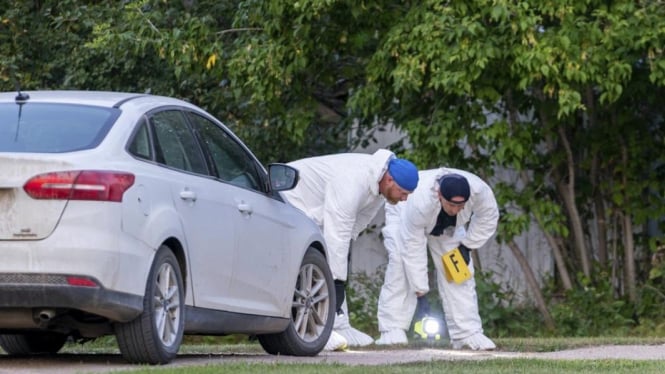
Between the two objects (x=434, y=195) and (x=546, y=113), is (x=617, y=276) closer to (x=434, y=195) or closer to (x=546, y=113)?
(x=546, y=113)

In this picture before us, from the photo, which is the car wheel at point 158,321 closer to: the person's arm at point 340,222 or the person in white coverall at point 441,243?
the person's arm at point 340,222

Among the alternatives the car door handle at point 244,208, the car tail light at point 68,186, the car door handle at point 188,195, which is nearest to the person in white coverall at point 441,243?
the car door handle at point 244,208

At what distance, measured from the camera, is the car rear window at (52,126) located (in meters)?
7.84

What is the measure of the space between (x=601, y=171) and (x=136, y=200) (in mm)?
10508

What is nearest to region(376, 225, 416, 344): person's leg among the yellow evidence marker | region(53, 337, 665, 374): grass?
the yellow evidence marker

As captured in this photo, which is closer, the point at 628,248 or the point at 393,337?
the point at 393,337

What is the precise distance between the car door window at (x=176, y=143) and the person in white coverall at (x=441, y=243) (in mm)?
3353

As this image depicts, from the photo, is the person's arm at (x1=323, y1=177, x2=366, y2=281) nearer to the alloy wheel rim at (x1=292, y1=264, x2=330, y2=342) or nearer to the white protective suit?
the white protective suit

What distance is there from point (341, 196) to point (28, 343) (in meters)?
2.76

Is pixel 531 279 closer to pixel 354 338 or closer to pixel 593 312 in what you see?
pixel 593 312

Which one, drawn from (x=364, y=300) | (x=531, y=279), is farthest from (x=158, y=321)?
(x=531, y=279)

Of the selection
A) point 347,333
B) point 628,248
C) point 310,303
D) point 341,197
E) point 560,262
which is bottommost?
point 347,333

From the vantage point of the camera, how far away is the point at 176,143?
8.63 meters

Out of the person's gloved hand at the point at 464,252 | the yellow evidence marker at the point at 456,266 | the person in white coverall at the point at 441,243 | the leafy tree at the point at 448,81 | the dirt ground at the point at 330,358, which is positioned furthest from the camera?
the leafy tree at the point at 448,81
